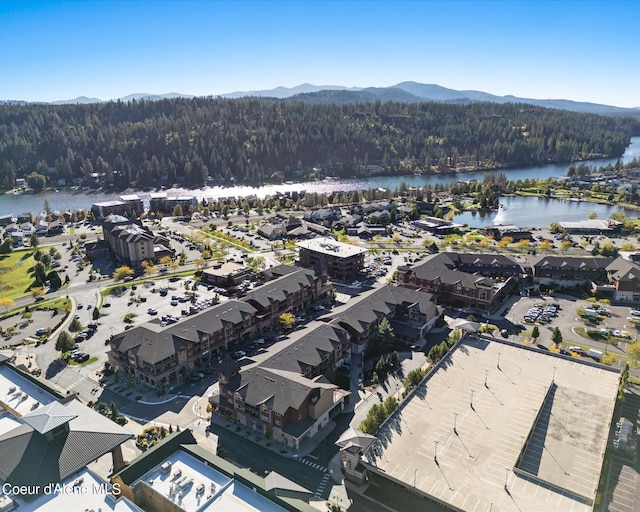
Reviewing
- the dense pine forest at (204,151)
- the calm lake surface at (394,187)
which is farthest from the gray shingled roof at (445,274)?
the dense pine forest at (204,151)

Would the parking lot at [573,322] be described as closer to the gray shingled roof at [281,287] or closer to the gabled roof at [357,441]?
the gray shingled roof at [281,287]

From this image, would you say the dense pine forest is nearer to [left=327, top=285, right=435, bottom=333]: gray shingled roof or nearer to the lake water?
the lake water

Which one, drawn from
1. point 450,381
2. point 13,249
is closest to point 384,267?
point 450,381

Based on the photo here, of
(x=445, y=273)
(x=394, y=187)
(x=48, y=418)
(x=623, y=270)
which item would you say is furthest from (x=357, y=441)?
(x=394, y=187)

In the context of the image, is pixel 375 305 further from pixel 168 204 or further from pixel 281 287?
pixel 168 204

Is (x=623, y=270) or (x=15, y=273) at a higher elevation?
(x=623, y=270)

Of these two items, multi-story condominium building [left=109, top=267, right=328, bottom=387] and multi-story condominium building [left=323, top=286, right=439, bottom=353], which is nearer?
multi-story condominium building [left=109, top=267, right=328, bottom=387]

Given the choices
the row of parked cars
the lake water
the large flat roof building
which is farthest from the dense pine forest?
the large flat roof building

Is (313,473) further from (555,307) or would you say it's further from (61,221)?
(61,221)
